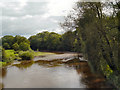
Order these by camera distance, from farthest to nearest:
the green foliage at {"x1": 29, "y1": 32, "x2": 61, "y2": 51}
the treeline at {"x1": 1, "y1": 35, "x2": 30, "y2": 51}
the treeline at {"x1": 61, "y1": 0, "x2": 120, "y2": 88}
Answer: the green foliage at {"x1": 29, "y1": 32, "x2": 61, "y2": 51}, the treeline at {"x1": 1, "y1": 35, "x2": 30, "y2": 51}, the treeline at {"x1": 61, "y1": 0, "x2": 120, "y2": 88}

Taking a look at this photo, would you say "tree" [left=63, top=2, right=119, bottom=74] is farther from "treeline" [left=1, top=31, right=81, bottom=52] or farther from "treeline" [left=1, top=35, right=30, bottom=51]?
"treeline" [left=1, top=31, right=81, bottom=52]

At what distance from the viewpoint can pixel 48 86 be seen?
9188 mm

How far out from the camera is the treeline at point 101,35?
7.21 metres

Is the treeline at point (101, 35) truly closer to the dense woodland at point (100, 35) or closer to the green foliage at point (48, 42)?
the dense woodland at point (100, 35)

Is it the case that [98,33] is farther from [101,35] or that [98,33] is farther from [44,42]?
[44,42]

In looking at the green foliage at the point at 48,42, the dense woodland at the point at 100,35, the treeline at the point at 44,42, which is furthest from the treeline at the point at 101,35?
the green foliage at the point at 48,42

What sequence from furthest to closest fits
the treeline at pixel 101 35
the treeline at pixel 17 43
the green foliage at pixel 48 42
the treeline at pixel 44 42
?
the green foliage at pixel 48 42
the treeline at pixel 44 42
the treeline at pixel 17 43
the treeline at pixel 101 35

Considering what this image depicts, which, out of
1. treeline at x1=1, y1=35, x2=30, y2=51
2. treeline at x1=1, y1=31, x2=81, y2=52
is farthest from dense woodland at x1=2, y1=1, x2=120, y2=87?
treeline at x1=1, y1=31, x2=81, y2=52

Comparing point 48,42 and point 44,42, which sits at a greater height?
point 44,42

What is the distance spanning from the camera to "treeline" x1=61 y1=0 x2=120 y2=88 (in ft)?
23.7

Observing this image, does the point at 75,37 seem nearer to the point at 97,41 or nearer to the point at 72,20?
the point at 72,20

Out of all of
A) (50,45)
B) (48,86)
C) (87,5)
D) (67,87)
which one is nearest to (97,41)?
(87,5)

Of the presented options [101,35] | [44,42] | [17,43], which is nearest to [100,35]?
[101,35]

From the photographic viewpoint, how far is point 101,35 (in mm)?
7711
